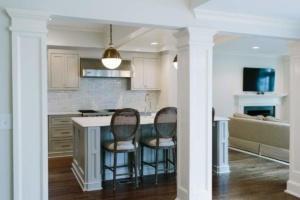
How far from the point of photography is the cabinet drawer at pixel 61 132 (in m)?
6.08

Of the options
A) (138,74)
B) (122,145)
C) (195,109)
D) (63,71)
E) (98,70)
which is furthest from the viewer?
(138,74)

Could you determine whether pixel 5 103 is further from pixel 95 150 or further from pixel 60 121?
pixel 60 121

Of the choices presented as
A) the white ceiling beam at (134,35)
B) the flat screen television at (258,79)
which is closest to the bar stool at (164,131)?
the white ceiling beam at (134,35)

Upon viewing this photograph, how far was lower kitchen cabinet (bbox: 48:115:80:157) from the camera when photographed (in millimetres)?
6070

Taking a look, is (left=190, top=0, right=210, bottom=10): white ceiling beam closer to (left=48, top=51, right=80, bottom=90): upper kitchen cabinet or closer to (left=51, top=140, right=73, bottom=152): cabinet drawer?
(left=48, top=51, right=80, bottom=90): upper kitchen cabinet

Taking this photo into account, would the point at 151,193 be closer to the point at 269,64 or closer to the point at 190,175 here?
the point at 190,175

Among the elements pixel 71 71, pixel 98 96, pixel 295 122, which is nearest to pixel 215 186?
pixel 295 122

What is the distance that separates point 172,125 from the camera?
432cm

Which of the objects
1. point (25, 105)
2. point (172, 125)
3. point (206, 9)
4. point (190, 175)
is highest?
point (206, 9)

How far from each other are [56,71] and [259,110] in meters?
5.88

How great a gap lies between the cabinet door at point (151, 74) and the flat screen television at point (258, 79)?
2760 millimetres

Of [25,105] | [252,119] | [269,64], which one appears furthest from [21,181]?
[269,64]

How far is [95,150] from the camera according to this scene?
13.4 feet

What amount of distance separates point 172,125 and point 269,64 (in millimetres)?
5643
